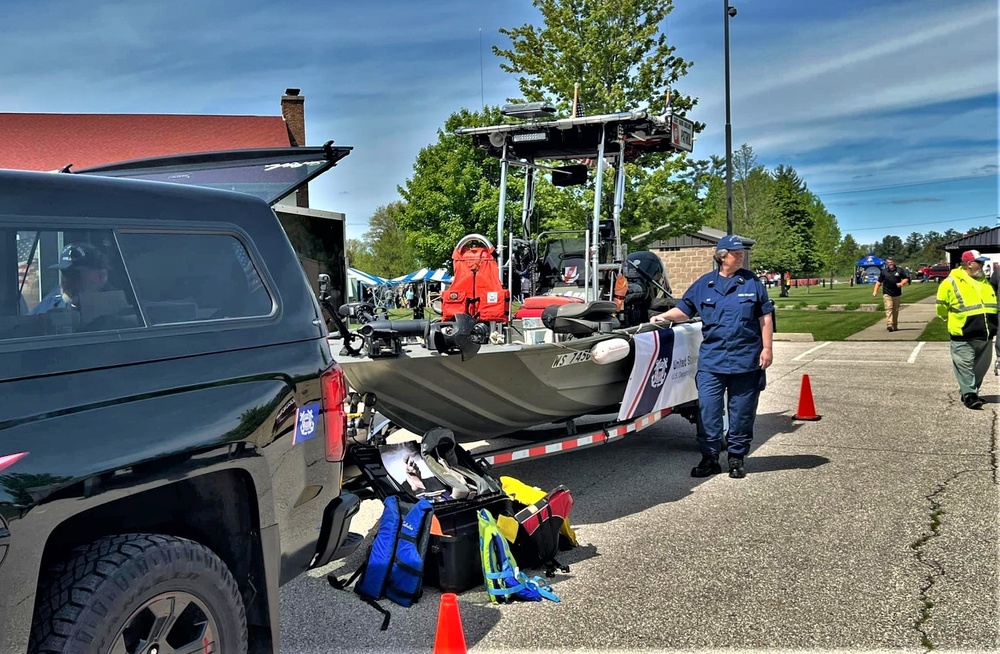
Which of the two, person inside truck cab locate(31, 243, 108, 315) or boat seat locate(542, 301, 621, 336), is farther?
boat seat locate(542, 301, 621, 336)

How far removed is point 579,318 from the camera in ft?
20.8

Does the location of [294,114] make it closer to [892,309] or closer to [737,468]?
[892,309]

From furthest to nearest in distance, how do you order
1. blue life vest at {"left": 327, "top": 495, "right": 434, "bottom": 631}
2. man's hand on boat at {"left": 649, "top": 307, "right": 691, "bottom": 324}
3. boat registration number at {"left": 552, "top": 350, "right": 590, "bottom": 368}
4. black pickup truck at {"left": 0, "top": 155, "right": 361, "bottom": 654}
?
1. man's hand on boat at {"left": 649, "top": 307, "right": 691, "bottom": 324}
2. boat registration number at {"left": 552, "top": 350, "right": 590, "bottom": 368}
3. blue life vest at {"left": 327, "top": 495, "right": 434, "bottom": 631}
4. black pickup truck at {"left": 0, "top": 155, "right": 361, "bottom": 654}

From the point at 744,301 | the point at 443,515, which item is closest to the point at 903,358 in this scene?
the point at 744,301

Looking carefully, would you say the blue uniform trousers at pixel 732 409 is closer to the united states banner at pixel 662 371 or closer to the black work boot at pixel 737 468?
the black work boot at pixel 737 468

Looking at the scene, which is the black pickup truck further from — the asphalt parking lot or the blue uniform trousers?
the blue uniform trousers

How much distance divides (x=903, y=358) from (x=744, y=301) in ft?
31.4

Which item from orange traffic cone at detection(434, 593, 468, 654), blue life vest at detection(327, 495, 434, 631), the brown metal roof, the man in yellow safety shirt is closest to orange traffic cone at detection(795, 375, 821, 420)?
the man in yellow safety shirt

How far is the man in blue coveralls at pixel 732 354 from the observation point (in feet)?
22.0

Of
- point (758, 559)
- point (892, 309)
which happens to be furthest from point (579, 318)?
point (892, 309)

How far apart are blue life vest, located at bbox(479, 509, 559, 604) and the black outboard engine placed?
4.32 metres

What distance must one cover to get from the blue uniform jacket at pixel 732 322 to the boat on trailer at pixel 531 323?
0.51 meters

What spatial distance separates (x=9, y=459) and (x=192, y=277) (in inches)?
37.4

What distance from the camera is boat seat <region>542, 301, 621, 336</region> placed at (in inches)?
247
